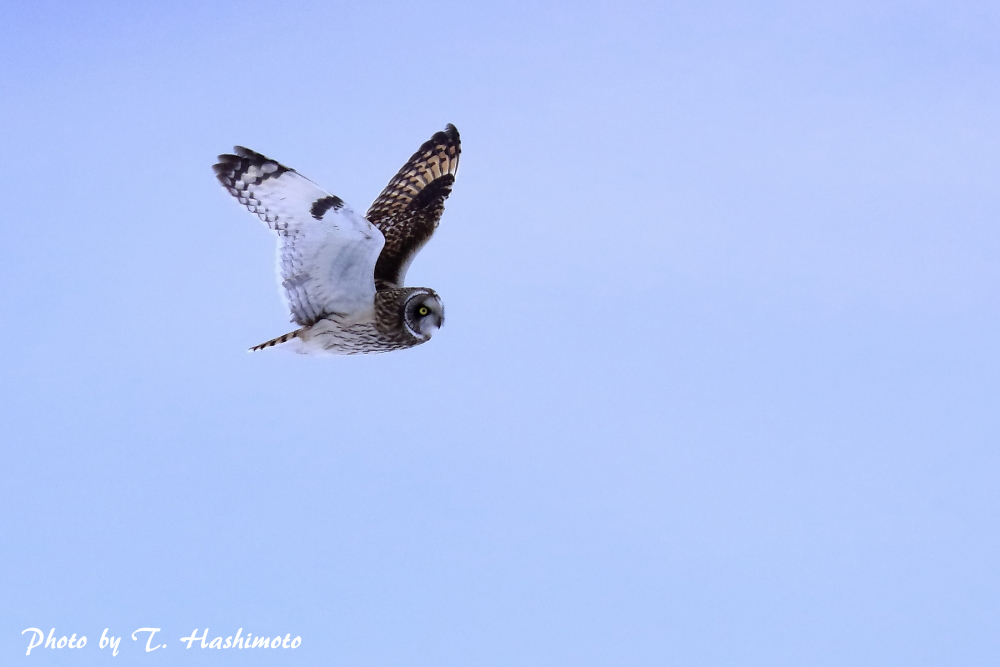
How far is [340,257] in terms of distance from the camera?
623 cm

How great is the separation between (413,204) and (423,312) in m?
1.40

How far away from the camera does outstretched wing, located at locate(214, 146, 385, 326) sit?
19.4 feet

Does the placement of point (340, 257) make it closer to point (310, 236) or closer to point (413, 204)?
point (310, 236)

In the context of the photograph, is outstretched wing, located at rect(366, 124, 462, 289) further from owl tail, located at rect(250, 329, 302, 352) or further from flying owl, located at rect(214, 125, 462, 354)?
owl tail, located at rect(250, 329, 302, 352)

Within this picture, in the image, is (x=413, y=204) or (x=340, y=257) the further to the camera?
(x=413, y=204)

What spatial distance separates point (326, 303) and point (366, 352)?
483 mm

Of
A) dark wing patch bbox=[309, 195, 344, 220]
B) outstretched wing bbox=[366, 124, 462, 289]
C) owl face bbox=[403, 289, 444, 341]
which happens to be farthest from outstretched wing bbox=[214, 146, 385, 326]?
outstretched wing bbox=[366, 124, 462, 289]

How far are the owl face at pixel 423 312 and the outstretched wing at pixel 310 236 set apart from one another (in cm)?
25

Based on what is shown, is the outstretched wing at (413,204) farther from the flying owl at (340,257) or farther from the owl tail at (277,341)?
the owl tail at (277,341)

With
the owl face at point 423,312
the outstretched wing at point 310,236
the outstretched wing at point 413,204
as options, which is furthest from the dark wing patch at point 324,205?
the outstretched wing at point 413,204

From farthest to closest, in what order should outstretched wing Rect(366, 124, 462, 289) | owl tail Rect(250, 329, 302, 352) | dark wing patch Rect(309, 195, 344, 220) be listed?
outstretched wing Rect(366, 124, 462, 289)
owl tail Rect(250, 329, 302, 352)
dark wing patch Rect(309, 195, 344, 220)

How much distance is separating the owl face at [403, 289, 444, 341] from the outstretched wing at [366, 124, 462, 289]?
40cm

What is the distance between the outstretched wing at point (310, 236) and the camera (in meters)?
5.92

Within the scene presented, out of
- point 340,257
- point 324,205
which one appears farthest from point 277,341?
point 324,205
